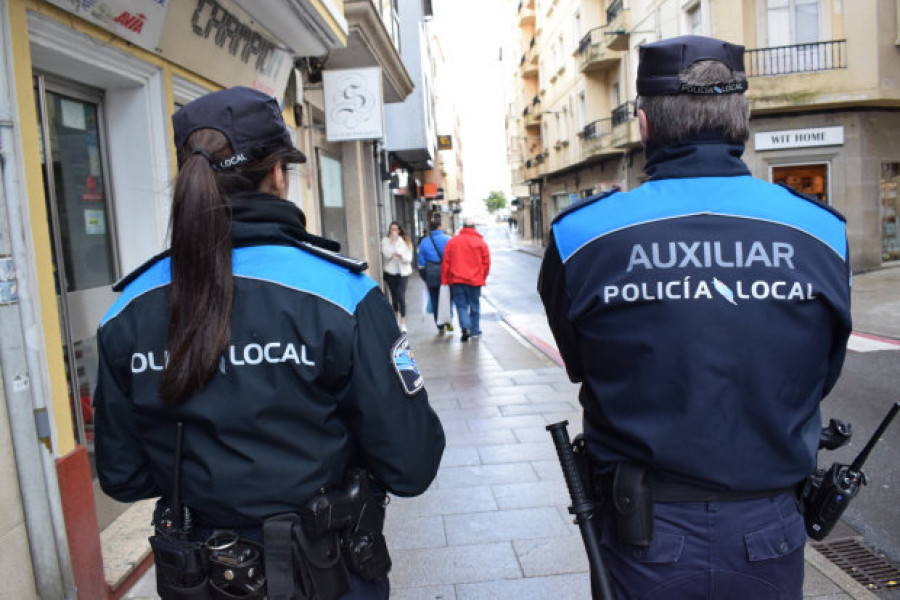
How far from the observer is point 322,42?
788 centimetres

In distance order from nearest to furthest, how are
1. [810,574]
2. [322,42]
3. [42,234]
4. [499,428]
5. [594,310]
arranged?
1. [594,310]
2. [42,234]
3. [810,574]
4. [499,428]
5. [322,42]

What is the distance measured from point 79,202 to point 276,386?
3.49m

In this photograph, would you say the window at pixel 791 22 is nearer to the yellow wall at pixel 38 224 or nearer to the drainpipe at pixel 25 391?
the yellow wall at pixel 38 224

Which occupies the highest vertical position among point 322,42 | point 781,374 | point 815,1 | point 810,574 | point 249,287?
point 815,1

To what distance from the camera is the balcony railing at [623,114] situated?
23388 millimetres

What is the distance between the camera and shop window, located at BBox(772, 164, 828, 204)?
18.3 metres

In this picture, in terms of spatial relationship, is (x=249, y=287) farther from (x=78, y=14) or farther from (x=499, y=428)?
(x=499, y=428)

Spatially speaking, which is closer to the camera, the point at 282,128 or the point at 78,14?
the point at 282,128

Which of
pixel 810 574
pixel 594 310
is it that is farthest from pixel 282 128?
pixel 810 574

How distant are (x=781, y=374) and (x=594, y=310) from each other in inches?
18.3

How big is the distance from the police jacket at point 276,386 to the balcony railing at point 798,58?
1803cm

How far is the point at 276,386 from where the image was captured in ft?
5.53

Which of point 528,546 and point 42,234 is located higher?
point 42,234

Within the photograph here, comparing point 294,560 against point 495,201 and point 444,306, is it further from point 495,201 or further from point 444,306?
point 495,201
